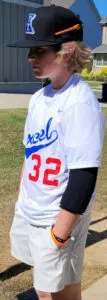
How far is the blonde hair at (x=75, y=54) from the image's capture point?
233cm

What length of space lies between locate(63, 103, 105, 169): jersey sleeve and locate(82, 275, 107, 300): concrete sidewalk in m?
1.71

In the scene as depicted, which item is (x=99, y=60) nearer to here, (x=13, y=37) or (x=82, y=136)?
(x=13, y=37)

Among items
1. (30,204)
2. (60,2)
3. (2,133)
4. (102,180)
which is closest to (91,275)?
(30,204)

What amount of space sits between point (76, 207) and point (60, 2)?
51220 mm

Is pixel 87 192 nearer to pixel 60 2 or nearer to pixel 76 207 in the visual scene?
pixel 76 207

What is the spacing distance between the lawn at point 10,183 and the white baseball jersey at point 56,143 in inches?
57.3

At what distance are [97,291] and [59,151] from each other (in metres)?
1.80

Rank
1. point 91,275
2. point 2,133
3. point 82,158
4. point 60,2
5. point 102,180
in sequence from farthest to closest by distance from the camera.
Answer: point 60,2 < point 2,133 < point 102,180 < point 91,275 < point 82,158

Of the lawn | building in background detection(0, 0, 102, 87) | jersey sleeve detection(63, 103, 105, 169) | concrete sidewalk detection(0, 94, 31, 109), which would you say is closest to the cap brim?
jersey sleeve detection(63, 103, 105, 169)

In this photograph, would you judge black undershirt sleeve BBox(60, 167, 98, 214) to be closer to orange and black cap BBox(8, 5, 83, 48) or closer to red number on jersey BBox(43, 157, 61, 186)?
red number on jersey BBox(43, 157, 61, 186)

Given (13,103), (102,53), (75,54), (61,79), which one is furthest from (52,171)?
(102,53)

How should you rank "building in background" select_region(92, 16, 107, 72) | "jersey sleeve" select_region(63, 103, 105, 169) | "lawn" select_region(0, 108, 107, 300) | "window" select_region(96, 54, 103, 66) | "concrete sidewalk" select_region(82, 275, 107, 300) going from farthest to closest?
"window" select_region(96, 54, 103, 66) → "building in background" select_region(92, 16, 107, 72) → "lawn" select_region(0, 108, 107, 300) → "concrete sidewalk" select_region(82, 275, 107, 300) → "jersey sleeve" select_region(63, 103, 105, 169)

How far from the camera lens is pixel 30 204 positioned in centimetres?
250

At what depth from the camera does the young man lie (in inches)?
89.7
